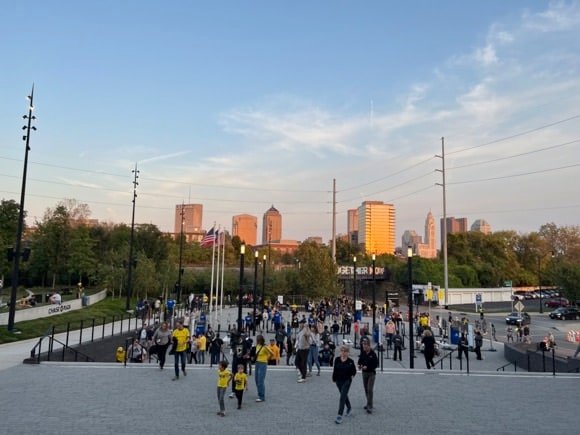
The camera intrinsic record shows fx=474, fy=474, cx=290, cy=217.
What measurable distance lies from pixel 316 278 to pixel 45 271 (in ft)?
128

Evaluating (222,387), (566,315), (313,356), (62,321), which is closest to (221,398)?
(222,387)

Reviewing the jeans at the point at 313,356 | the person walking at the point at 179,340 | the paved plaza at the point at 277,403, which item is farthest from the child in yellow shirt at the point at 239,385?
the jeans at the point at 313,356

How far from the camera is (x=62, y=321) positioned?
3219 cm

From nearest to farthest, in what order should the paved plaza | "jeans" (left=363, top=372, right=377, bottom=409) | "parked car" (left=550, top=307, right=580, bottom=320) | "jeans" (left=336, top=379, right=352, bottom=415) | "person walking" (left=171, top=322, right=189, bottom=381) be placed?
1. the paved plaza
2. "jeans" (left=336, top=379, right=352, bottom=415)
3. "jeans" (left=363, top=372, right=377, bottom=409)
4. "person walking" (left=171, top=322, right=189, bottom=381)
5. "parked car" (left=550, top=307, right=580, bottom=320)

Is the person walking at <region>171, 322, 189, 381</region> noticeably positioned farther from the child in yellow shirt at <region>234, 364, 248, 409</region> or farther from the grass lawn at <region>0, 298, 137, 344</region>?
the grass lawn at <region>0, 298, 137, 344</region>

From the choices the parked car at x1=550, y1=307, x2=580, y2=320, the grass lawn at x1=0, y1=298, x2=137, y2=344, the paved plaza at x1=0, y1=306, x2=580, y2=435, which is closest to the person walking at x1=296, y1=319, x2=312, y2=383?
the paved plaza at x1=0, y1=306, x2=580, y2=435

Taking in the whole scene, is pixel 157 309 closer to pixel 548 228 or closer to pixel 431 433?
pixel 431 433

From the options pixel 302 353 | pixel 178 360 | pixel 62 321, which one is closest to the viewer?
pixel 302 353

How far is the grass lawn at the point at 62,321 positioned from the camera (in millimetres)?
24631

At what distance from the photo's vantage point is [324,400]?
38.0 ft

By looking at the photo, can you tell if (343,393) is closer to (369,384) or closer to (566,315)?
(369,384)

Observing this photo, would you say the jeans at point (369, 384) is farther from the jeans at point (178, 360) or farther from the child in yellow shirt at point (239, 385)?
the jeans at point (178, 360)

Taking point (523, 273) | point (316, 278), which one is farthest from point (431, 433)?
point (523, 273)

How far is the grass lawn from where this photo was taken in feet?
80.8
